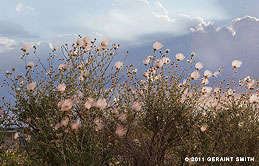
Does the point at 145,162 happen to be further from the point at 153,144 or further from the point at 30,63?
the point at 30,63

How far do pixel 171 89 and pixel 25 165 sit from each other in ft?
7.71

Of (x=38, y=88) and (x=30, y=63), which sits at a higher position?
(x=30, y=63)

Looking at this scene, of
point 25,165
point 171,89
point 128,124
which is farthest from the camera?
point 25,165

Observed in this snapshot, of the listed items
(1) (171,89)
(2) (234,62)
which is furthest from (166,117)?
(2) (234,62)

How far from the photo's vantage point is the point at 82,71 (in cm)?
430

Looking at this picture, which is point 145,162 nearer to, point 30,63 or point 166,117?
point 166,117

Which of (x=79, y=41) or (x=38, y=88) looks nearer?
(x=79, y=41)

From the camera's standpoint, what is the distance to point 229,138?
3791 millimetres

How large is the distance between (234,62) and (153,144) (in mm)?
1551

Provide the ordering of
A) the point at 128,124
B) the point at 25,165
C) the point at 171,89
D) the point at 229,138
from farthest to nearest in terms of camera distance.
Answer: the point at 25,165, the point at 171,89, the point at 128,124, the point at 229,138

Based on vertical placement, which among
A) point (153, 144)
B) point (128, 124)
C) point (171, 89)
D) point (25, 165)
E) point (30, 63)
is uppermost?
point (30, 63)

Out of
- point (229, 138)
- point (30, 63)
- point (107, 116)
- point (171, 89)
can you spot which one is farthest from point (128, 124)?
point (30, 63)

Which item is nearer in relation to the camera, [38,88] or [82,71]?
[82,71]

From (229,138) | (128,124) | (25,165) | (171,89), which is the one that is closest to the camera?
(229,138)
